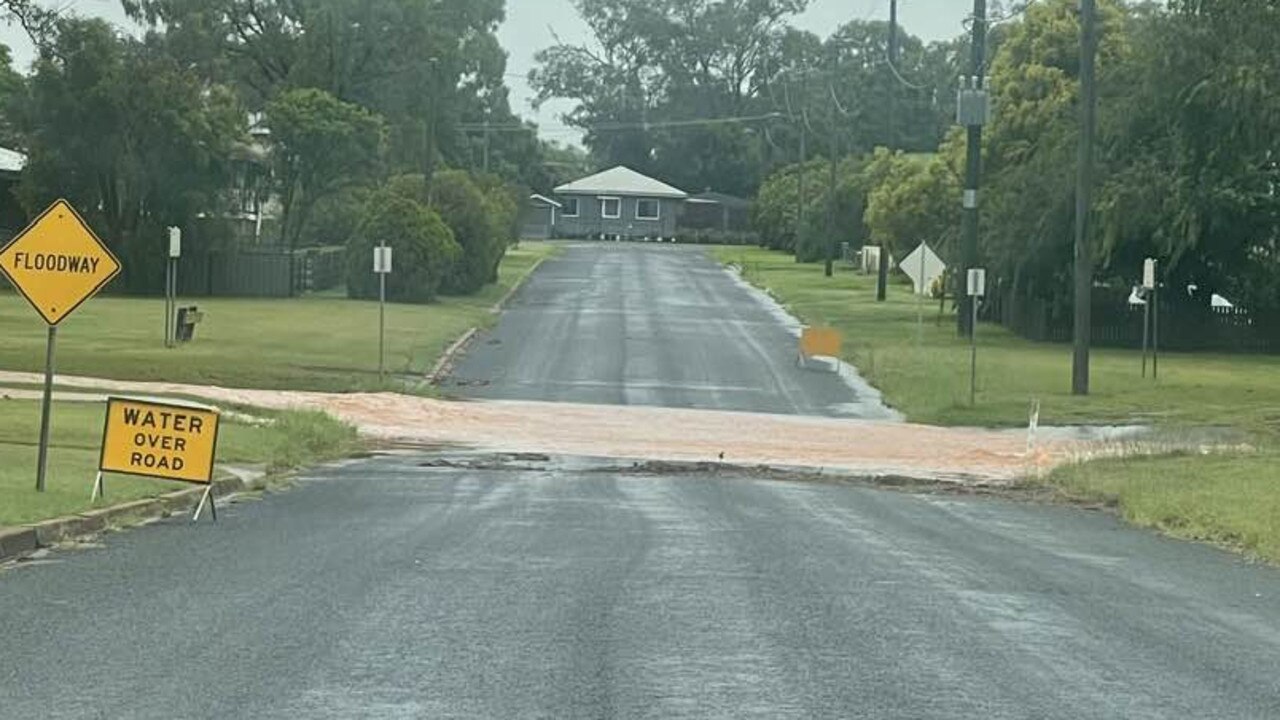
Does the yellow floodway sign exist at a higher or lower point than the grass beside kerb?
higher

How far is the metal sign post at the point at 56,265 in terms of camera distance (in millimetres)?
18906

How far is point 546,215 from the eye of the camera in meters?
156

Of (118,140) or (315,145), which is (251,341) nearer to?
(118,140)

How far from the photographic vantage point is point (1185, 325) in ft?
194

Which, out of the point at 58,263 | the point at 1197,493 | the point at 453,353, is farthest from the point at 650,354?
the point at 58,263

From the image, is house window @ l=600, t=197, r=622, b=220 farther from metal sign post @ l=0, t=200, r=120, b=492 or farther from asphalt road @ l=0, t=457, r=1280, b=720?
metal sign post @ l=0, t=200, r=120, b=492

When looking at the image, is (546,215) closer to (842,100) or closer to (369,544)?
(842,100)

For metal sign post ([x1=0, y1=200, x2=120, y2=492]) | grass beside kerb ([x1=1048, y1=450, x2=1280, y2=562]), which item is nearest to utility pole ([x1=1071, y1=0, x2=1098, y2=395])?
grass beside kerb ([x1=1048, y1=450, x2=1280, y2=562])

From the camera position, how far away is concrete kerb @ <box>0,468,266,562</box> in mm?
15680

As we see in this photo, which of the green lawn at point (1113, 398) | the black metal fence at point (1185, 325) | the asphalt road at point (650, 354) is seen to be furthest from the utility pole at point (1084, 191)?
the black metal fence at point (1185, 325)

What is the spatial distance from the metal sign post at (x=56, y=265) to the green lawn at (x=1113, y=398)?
1138cm

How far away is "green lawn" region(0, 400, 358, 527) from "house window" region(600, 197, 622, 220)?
122 m

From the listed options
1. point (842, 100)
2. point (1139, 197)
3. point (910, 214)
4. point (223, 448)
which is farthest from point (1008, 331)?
point (842, 100)

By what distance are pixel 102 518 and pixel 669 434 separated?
18.1 metres
